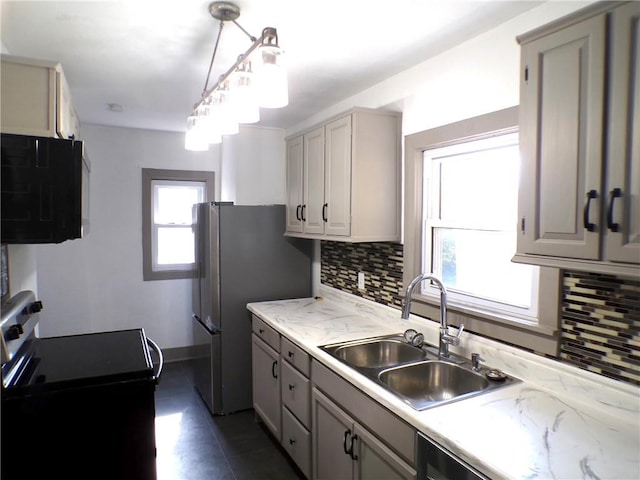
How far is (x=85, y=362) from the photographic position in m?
1.80

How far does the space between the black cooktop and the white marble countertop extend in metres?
0.87

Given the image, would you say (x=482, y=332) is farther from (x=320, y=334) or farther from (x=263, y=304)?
(x=263, y=304)

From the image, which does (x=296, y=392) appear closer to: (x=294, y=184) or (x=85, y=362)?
(x=85, y=362)

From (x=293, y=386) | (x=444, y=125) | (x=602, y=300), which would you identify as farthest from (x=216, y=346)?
(x=602, y=300)

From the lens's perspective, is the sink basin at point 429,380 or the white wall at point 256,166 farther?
the white wall at point 256,166

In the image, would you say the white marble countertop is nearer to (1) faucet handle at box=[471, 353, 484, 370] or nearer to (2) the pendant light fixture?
(1) faucet handle at box=[471, 353, 484, 370]

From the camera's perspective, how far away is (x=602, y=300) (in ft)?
4.86

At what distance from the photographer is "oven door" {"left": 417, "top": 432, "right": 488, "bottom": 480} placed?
128 cm

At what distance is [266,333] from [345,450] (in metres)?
1.13

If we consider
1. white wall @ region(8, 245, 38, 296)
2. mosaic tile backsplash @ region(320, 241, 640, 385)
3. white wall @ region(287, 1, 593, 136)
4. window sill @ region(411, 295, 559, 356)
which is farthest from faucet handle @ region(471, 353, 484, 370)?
white wall @ region(8, 245, 38, 296)

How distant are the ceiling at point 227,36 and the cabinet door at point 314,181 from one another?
34cm

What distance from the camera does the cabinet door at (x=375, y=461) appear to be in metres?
1.56

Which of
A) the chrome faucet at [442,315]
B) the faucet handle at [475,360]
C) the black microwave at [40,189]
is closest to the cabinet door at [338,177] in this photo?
the chrome faucet at [442,315]

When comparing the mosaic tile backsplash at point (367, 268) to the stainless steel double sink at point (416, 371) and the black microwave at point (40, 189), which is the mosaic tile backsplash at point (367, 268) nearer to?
the stainless steel double sink at point (416, 371)
